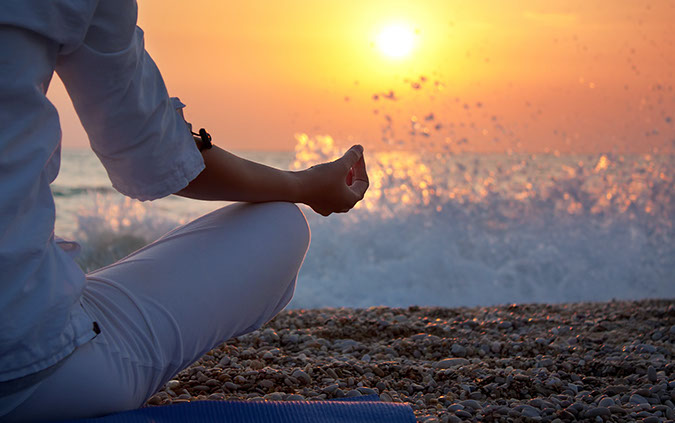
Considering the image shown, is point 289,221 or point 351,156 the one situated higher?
point 351,156

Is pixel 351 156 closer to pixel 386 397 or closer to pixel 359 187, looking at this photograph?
pixel 359 187

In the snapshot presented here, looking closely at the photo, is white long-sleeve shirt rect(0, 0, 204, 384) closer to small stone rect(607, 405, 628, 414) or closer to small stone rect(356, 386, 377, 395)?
small stone rect(356, 386, 377, 395)

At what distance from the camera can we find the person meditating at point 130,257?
2.95 feet

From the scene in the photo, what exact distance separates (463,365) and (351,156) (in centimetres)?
99

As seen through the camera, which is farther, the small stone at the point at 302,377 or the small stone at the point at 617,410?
the small stone at the point at 302,377

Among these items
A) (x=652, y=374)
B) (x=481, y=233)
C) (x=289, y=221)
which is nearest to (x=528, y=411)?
(x=652, y=374)

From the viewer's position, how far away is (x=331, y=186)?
4.91 ft

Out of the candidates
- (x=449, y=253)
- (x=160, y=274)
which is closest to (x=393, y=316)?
(x=160, y=274)

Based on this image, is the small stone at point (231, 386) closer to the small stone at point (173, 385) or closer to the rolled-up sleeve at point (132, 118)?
the small stone at point (173, 385)

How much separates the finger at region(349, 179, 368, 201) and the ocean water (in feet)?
15.4

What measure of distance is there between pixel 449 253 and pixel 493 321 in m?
4.46

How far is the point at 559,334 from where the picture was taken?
2.76m

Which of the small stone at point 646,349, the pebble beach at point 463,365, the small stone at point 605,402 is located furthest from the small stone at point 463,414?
the small stone at point 646,349

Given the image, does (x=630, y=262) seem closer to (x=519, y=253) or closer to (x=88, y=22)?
(x=519, y=253)
